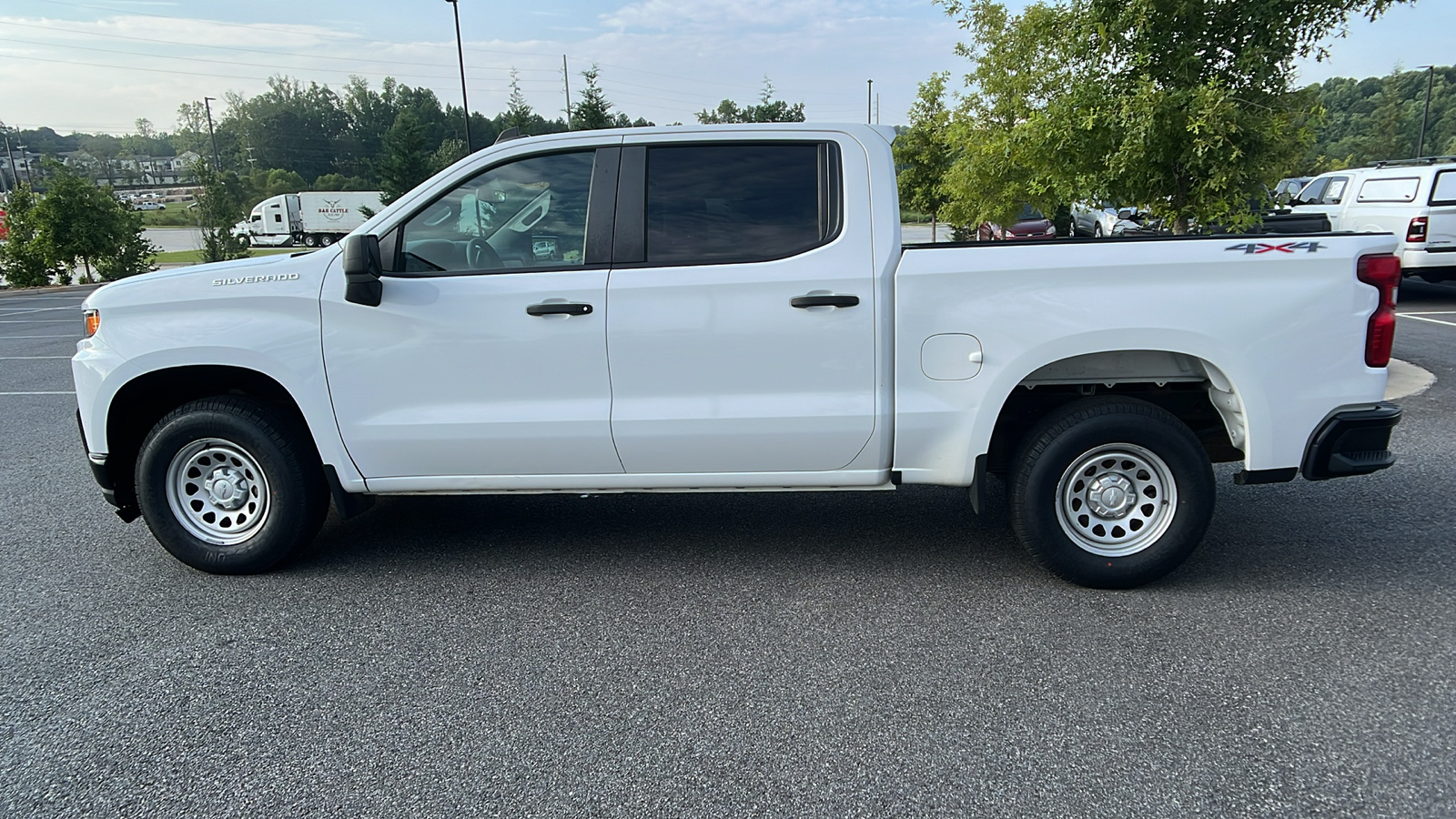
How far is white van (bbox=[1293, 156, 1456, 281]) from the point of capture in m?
12.5

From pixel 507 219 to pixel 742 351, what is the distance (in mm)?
1290

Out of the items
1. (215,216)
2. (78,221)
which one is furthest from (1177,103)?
(215,216)

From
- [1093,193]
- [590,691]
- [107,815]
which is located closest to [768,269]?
[590,691]

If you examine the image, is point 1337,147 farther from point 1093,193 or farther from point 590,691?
point 590,691

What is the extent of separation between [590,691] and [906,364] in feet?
6.20

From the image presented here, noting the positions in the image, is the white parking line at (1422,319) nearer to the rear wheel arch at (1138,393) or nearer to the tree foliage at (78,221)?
the rear wheel arch at (1138,393)

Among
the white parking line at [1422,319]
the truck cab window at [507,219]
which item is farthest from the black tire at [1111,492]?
the white parking line at [1422,319]

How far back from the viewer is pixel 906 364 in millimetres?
3947

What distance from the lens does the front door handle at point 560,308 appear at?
3.99 metres

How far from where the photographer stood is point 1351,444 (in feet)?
12.7

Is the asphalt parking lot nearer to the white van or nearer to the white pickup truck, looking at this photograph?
the white pickup truck

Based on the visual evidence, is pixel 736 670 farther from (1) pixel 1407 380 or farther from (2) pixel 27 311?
(2) pixel 27 311

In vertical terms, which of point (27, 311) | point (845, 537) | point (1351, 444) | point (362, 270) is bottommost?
point (845, 537)

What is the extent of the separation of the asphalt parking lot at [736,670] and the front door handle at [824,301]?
1302 millimetres
